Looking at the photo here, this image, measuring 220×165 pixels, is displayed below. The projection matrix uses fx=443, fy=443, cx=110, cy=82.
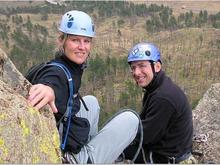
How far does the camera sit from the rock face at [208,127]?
5898mm

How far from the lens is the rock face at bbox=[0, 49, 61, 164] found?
2562mm

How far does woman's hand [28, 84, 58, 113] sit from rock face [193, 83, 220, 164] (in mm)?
3211

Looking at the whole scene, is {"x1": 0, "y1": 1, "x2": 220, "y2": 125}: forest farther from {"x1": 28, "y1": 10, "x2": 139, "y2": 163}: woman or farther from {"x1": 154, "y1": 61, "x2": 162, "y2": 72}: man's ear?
{"x1": 28, "y1": 10, "x2": 139, "y2": 163}: woman

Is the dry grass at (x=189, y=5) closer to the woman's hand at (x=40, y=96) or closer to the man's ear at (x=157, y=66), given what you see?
the man's ear at (x=157, y=66)

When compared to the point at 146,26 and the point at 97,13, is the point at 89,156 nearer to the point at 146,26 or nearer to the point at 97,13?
the point at 146,26

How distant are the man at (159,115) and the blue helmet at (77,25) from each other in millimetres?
972

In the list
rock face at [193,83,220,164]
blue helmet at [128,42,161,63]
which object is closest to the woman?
blue helmet at [128,42,161,63]

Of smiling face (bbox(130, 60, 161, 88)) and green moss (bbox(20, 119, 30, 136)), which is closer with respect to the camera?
green moss (bbox(20, 119, 30, 136))

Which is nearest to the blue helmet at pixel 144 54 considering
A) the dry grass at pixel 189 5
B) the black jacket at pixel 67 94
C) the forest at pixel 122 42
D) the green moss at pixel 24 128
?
the black jacket at pixel 67 94

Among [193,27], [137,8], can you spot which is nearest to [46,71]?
[193,27]

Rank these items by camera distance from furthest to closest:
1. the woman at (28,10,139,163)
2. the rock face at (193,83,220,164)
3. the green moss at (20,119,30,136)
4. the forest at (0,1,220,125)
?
the forest at (0,1,220,125) → the rock face at (193,83,220,164) → the woman at (28,10,139,163) → the green moss at (20,119,30,136)

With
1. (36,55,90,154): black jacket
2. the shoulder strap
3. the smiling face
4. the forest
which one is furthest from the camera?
the forest

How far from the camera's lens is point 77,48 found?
155 inches

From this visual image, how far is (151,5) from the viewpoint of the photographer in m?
91.3
